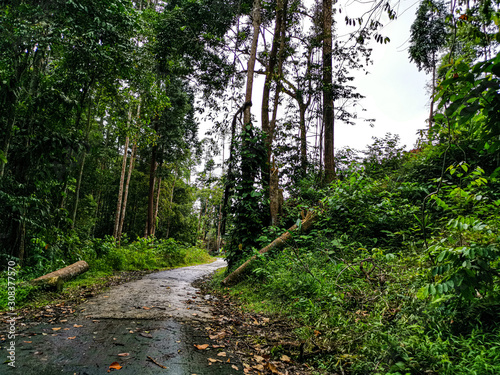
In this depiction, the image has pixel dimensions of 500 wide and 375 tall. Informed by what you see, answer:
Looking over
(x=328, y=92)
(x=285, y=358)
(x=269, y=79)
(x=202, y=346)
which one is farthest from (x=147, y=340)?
(x=328, y=92)

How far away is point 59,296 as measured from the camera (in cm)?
507

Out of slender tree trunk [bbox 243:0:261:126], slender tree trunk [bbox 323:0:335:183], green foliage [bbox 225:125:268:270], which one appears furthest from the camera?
slender tree trunk [bbox 323:0:335:183]

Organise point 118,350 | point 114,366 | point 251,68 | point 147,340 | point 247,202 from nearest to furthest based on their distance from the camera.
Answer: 1. point 114,366
2. point 118,350
3. point 147,340
4. point 247,202
5. point 251,68

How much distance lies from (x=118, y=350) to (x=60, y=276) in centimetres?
450

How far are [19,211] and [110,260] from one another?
475cm

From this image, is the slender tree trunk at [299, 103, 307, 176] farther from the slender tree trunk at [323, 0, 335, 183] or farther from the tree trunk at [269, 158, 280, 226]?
the tree trunk at [269, 158, 280, 226]

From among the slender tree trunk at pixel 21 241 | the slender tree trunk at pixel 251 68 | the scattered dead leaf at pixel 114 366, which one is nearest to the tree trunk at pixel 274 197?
the slender tree trunk at pixel 251 68

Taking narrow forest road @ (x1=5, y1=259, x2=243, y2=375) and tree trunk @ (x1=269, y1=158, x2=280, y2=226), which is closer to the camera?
narrow forest road @ (x1=5, y1=259, x2=243, y2=375)

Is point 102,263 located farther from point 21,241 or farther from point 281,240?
point 281,240

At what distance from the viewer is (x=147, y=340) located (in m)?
2.95

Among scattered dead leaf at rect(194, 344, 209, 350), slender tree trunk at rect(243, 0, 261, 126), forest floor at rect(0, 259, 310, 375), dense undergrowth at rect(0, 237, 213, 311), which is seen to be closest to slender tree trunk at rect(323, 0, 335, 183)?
slender tree trunk at rect(243, 0, 261, 126)

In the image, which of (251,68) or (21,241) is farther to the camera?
(251,68)

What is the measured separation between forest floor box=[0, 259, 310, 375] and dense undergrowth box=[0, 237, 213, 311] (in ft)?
1.97

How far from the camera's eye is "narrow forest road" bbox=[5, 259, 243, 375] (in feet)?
7.64
